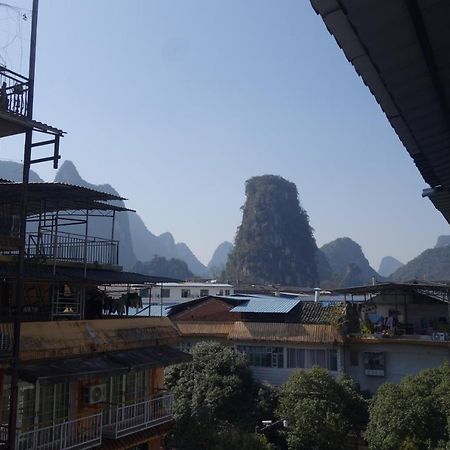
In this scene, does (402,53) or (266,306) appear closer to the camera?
(402,53)

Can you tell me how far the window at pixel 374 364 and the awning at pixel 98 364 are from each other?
12.7 meters

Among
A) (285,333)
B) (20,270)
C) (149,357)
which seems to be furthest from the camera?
(285,333)

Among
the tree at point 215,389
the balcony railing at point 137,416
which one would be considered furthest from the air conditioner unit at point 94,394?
the tree at point 215,389

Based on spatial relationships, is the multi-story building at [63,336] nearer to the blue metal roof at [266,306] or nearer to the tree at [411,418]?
the tree at [411,418]

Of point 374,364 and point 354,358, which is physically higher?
point 354,358

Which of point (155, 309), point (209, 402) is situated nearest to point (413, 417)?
point (209, 402)

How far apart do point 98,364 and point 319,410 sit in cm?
976

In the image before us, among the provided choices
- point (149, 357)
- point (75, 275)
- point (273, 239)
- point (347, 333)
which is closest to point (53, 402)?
point (149, 357)

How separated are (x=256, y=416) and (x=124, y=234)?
5090 inches

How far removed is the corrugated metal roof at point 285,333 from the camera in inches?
966

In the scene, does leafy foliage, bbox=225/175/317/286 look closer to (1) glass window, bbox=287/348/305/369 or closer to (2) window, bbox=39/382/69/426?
(1) glass window, bbox=287/348/305/369

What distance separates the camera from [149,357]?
13508 mm

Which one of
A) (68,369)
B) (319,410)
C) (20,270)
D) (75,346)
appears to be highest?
(20,270)

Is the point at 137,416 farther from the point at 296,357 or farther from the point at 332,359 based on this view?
the point at 332,359
